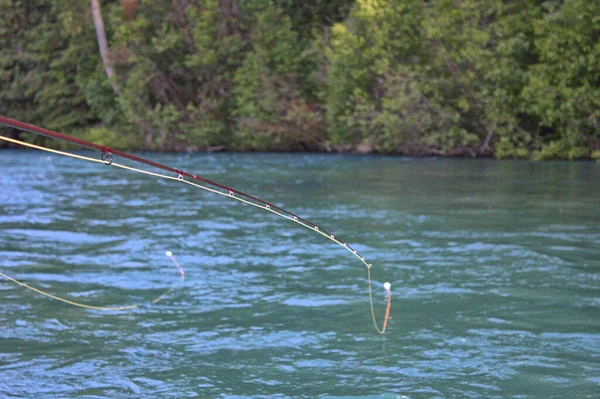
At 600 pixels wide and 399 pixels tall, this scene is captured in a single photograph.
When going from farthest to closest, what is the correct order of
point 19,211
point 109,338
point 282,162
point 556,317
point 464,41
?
point 464,41 < point 282,162 < point 19,211 < point 556,317 < point 109,338

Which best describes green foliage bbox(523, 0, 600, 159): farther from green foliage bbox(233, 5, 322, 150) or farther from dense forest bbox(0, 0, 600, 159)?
green foliage bbox(233, 5, 322, 150)

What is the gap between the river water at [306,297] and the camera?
659cm

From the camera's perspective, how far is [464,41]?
33.3 metres

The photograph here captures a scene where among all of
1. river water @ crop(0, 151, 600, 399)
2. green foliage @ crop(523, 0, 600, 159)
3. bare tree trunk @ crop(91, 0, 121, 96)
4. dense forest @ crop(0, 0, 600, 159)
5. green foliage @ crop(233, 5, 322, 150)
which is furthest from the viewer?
bare tree trunk @ crop(91, 0, 121, 96)

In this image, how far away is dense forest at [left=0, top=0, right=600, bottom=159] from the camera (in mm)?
30969

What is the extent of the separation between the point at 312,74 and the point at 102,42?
10.8m

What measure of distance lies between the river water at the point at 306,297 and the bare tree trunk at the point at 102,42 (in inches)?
914

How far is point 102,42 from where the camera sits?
4178cm

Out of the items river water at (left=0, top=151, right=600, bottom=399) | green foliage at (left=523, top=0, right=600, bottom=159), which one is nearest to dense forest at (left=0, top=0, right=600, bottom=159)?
green foliage at (left=523, top=0, right=600, bottom=159)

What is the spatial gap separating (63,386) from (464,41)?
28883 millimetres

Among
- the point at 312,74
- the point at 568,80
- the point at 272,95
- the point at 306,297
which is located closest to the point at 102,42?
the point at 272,95

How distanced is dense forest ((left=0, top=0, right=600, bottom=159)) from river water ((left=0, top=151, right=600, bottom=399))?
42.2 feet

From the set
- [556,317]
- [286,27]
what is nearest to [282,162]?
[286,27]

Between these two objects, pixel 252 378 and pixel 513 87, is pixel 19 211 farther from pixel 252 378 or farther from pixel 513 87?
pixel 513 87
